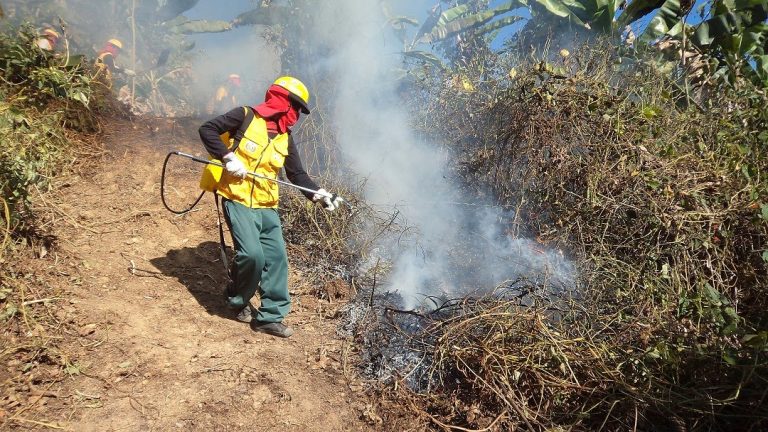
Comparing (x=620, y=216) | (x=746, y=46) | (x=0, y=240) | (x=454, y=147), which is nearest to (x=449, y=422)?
(x=620, y=216)

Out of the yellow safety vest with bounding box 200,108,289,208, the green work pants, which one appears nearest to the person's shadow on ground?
the green work pants

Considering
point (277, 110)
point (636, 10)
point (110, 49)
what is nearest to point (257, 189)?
point (277, 110)

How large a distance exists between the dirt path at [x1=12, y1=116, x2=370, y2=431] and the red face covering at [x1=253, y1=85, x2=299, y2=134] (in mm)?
1633

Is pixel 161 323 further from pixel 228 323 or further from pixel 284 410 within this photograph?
pixel 284 410

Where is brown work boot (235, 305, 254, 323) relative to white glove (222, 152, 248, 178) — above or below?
below

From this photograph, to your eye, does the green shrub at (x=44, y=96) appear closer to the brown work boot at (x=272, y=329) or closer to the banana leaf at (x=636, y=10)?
the brown work boot at (x=272, y=329)

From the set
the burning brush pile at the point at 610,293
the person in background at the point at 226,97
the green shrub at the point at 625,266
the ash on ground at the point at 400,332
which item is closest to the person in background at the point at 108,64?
the person in background at the point at 226,97

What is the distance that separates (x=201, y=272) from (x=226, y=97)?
7.79m

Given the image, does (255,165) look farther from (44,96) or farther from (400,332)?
(44,96)

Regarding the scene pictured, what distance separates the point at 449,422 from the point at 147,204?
13.9ft

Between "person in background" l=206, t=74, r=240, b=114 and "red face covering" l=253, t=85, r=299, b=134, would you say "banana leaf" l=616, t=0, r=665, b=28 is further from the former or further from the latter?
"person in background" l=206, t=74, r=240, b=114

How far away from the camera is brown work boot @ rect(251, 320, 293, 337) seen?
3.46 meters

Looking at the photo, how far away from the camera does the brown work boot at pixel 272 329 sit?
3.46 m

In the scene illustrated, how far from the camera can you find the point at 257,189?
3344mm
